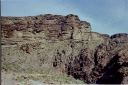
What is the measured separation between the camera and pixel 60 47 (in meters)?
73.3

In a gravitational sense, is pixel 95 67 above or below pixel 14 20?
below

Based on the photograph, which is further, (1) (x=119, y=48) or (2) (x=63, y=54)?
(2) (x=63, y=54)

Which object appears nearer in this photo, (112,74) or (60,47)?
(112,74)

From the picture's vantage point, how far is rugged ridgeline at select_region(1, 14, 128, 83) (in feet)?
222

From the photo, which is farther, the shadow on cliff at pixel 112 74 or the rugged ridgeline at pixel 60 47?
the rugged ridgeline at pixel 60 47

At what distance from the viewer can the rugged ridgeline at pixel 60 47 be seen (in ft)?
222

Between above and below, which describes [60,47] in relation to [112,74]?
above

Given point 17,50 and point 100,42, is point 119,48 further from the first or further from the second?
point 17,50

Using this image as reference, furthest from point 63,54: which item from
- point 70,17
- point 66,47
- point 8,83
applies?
point 8,83

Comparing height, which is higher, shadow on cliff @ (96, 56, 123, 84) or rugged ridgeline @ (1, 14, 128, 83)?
rugged ridgeline @ (1, 14, 128, 83)

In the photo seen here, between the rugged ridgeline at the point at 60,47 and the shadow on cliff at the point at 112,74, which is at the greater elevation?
the rugged ridgeline at the point at 60,47

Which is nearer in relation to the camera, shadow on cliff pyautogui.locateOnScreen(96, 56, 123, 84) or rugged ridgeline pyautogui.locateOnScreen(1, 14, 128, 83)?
shadow on cliff pyautogui.locateOnScreen(96, 56, 123, 84)

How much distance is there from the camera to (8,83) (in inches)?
2233

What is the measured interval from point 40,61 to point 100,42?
9917mm
